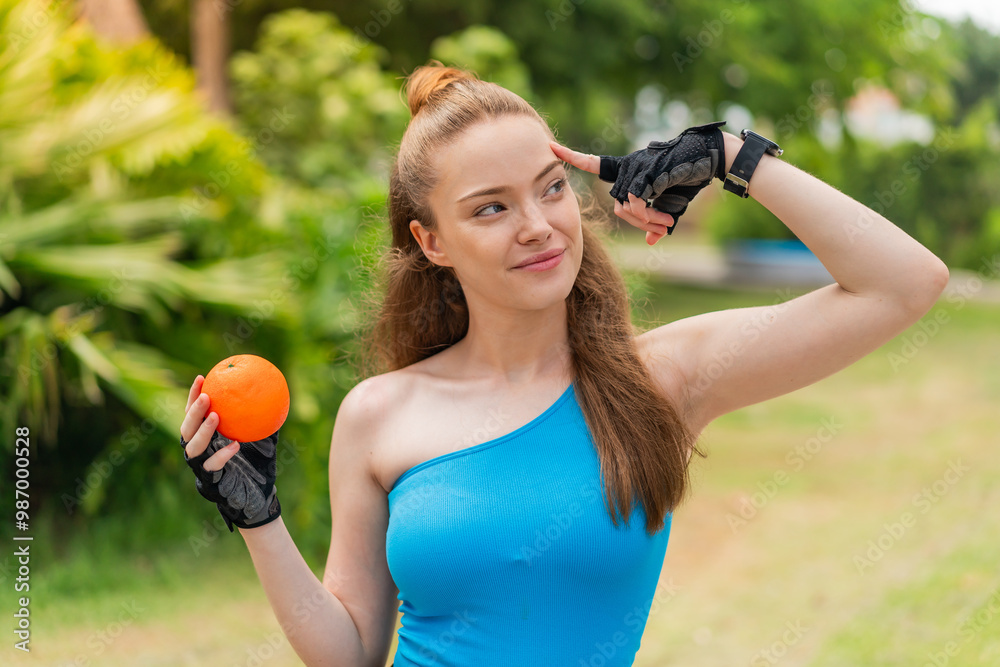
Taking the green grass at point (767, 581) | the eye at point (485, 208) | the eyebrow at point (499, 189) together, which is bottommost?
the green grass at point (767, 581)

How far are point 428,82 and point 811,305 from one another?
0.99 meters

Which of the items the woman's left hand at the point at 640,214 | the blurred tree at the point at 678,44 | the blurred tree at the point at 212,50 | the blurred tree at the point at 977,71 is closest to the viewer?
the woman's left hand at the point at 640,214

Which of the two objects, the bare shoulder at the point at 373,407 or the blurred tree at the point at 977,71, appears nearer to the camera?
the bare shoulder at the point at 373,407

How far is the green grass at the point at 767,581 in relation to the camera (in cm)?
418

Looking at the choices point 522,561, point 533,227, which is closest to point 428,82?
point 533,227

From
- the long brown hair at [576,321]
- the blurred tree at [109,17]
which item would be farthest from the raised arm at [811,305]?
the blurred tree at [109,17]

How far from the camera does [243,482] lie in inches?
68.6

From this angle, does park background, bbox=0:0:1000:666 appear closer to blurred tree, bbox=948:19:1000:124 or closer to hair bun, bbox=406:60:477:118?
hair bun, bbox=406:60:477:118

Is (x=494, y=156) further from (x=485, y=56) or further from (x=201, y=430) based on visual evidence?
(x=485, y=56)

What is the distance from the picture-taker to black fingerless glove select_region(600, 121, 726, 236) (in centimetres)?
174

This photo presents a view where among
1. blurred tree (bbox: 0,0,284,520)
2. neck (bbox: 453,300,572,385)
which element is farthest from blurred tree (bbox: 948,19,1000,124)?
neck (bbox: 453,300,572,385)

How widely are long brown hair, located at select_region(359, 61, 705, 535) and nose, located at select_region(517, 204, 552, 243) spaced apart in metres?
0.24

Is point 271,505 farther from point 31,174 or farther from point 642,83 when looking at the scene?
point 642,83

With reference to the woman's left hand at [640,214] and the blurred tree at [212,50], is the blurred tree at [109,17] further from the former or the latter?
the woman's left hand at [640,214]
